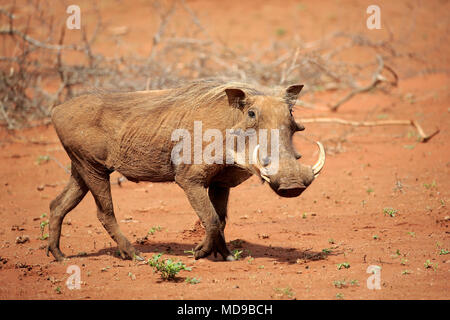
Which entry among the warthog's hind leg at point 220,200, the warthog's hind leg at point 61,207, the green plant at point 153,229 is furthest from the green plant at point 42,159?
the warthog's hind leg at point 220,200

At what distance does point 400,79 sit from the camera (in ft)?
44.9

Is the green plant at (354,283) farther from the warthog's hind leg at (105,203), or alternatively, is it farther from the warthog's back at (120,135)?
the warthog's hind leg at (105,203)

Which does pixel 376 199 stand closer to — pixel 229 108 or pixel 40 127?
pixel 229 108

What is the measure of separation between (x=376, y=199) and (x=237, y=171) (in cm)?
246

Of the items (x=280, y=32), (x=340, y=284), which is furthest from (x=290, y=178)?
(x=280, y=32)

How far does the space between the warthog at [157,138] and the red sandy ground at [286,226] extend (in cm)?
42

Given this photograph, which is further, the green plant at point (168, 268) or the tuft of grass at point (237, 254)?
the tuft of grass at point (237, 254)

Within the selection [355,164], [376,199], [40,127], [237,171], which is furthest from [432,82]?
[237,171]

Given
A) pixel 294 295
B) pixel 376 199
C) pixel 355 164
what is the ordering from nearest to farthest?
pixel 294 295 → pixel 376 199 → pixel 355 164

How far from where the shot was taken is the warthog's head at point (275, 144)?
12.8 ft

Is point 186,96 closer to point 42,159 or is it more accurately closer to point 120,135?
point 120,135

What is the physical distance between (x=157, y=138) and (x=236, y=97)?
75 cm

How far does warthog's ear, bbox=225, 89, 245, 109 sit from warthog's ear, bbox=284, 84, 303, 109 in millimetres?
332

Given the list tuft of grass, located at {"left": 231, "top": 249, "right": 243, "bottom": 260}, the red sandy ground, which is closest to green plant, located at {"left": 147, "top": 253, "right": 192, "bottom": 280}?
the red sandy ground
